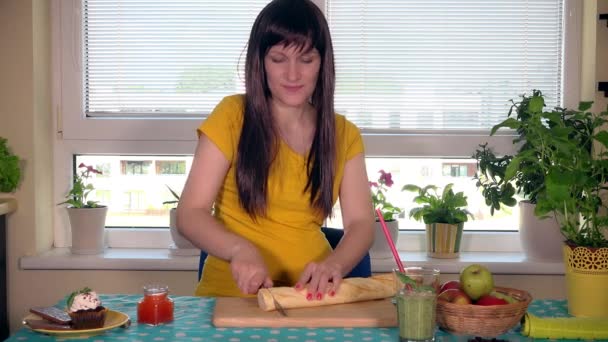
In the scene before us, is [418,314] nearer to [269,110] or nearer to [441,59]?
[269,110]

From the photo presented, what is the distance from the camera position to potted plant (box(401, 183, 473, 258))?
2.97 metres

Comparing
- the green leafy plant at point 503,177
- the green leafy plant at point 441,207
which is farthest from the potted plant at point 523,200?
the green leafy plant at point 441,207

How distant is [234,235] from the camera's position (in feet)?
6.07

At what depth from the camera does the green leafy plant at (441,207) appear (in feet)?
9.77

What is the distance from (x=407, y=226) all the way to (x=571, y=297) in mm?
1475

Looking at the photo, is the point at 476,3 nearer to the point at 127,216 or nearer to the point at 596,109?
the point at 596,109

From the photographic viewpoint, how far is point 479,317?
1.46m

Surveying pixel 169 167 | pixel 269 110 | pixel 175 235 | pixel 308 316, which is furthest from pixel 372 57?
pixel 308 316

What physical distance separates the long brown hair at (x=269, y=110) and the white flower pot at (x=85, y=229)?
1.16 meters

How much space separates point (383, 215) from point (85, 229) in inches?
42.3

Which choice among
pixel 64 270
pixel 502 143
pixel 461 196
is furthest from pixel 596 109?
pixel 64 270

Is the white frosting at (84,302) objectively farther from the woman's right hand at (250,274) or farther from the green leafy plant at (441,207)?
the green leafy plant at (441,207)

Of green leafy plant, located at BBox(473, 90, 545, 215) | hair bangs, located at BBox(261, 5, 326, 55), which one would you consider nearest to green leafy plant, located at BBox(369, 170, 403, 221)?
green leafy plant, located at BBox(473, 90, 545, 215)

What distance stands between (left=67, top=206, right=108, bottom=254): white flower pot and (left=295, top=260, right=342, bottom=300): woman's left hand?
149 centimetres
